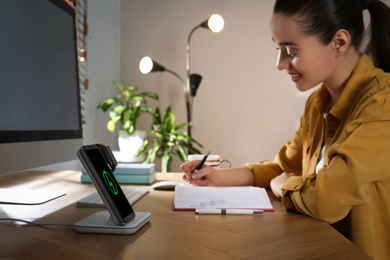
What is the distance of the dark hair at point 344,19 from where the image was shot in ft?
3.02

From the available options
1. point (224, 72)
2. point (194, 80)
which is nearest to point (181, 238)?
point (194, 80)

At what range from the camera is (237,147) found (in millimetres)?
2658

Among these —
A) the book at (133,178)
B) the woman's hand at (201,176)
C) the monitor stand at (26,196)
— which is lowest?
the book at (133,178)

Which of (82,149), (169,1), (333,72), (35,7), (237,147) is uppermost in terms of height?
(169,1)

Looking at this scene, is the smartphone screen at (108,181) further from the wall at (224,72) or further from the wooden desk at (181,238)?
the wall at (224,72)

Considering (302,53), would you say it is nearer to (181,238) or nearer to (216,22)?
(181,238)

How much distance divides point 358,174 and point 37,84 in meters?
0.69

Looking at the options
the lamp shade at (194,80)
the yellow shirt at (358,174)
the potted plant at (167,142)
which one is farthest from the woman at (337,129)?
the lamp shade at (194,80)

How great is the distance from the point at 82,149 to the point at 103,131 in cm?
198

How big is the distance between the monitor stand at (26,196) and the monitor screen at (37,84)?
0.25 ft

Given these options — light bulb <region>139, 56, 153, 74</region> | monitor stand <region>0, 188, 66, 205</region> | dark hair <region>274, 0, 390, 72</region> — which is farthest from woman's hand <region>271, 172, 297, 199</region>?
light bulb <region>139, 56, 153, 74</region>

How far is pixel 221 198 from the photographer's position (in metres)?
0.79

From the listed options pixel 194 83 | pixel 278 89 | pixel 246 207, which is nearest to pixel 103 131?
pixel 194 83

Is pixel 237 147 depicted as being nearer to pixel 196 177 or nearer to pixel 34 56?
pixel 196 177
